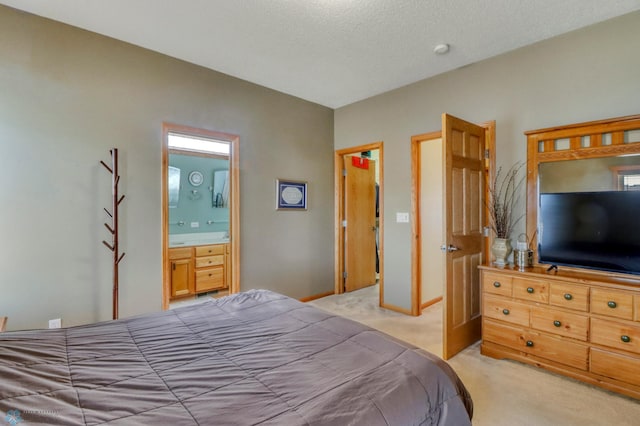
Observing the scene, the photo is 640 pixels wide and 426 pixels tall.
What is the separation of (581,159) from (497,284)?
4.01ft

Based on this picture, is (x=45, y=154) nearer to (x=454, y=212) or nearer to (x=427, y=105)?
(x=454, y=212)

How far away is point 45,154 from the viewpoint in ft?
7.86

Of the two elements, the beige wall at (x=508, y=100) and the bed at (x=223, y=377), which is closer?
the bed at (x=223, y=377)

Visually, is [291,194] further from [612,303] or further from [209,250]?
[612,303]

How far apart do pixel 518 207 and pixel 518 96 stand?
1036 mm

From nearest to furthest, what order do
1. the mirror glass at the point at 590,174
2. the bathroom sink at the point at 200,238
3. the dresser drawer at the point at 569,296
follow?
the dresser drawer at the point at 569,296
the mirror glass at the point at 590,174
the bathroom sink at the point at 200,238

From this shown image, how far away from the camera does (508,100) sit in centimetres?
287

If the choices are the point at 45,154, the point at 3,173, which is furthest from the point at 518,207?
the point at 3,173

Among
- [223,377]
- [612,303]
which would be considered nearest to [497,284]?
[612,303]

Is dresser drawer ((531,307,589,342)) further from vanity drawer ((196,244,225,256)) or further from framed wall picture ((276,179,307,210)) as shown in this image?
vanity drawer ((196,244,225,256))

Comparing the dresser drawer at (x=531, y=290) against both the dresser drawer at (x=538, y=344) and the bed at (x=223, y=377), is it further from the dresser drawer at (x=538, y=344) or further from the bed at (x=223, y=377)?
the bed at (x=223, y=377)

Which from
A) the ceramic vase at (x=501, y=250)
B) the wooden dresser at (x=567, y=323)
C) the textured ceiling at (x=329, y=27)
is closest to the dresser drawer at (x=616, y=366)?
the wooden dresser at (x=567, y=323)

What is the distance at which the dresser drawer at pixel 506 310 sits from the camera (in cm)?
243

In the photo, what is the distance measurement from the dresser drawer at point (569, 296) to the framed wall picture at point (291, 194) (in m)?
2.80
